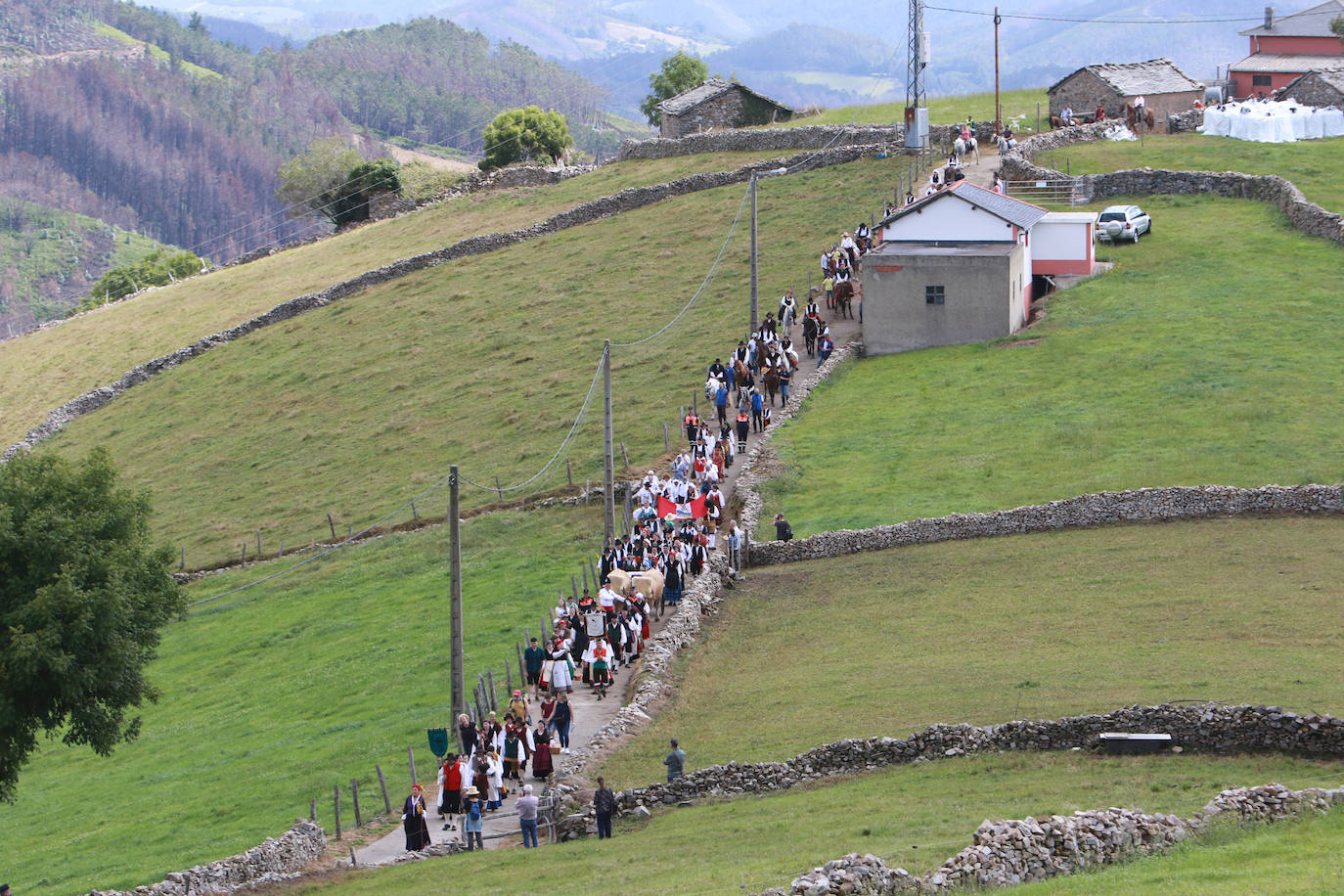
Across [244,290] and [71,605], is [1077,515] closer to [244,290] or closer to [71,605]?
[71,605]

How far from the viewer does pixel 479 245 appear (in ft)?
249

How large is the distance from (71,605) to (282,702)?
9471 mm

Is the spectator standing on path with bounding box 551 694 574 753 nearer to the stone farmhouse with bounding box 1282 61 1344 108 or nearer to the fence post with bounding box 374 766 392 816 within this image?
the fence post with bounding box 374 766 392 816

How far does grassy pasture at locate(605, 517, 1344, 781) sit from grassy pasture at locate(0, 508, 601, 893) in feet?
18.7

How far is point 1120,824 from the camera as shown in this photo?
16.7 metres

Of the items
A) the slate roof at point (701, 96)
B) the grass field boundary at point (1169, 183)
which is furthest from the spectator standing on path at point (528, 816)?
the slate roof at point (701, 96)

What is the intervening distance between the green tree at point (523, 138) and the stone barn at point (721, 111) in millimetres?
12573

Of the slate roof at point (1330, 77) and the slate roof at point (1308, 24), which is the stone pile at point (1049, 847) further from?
the slate roof at point (1308, 24)

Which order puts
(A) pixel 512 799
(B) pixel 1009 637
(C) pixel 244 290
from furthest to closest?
(C) pixel 244 290
(B) pixel 1009 637
(A) pixel 512 799

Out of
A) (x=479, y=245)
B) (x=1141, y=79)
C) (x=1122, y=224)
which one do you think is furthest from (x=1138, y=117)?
(x=479, y=245)

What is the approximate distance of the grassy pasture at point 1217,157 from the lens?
210ft

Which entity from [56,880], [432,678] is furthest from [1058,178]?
[56,880]

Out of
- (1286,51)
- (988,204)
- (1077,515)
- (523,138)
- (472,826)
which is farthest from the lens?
(523,138)

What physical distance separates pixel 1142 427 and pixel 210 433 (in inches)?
1480
